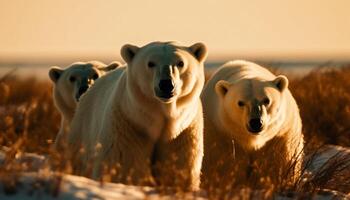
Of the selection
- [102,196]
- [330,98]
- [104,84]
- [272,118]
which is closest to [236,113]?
[272,118]

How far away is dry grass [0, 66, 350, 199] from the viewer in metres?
6.93

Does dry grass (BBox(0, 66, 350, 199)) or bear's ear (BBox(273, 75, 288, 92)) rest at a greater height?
bear's ear (BBox(273, 75, 288, 92))

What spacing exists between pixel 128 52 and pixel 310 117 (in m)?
4.78

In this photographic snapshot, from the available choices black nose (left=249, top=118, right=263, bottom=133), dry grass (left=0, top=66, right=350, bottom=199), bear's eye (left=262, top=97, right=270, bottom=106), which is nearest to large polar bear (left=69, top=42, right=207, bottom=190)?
dry grass (left=0, top=66, right=350, bottom=199)

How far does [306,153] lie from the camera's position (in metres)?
8.51

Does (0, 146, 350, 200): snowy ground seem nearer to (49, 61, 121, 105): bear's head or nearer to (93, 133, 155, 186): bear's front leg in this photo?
(93, 133, 155, 186): bear's front leg

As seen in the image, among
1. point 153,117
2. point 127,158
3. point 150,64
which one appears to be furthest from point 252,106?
point 127,158

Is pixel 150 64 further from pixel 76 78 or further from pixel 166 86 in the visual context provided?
pixel 76 78

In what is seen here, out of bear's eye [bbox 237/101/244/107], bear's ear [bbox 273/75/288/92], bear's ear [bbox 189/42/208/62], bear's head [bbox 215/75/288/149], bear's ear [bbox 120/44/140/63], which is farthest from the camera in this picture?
bear's ear [bbox 273/75/288/92]

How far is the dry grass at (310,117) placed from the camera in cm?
693

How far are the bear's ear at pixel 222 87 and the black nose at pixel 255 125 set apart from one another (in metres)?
0.83

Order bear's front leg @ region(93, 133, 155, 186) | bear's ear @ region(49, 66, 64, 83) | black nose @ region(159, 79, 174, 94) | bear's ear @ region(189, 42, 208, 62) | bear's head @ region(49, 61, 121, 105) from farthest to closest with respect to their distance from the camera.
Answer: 1. bear's ear @ region(49, 66, 64, 83)
2. bear's head @ region(49, 61, 121, 105)
3. bear's ear @ region(189, 42, 208, 62)
4. bear's front leg @ region(93, 133, 155, 186)
5. black nose @ region(159, 79, 174, 94)

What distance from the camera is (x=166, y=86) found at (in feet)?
22.0

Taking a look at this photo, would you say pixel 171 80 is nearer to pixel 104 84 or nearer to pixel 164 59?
pixel 164 59
